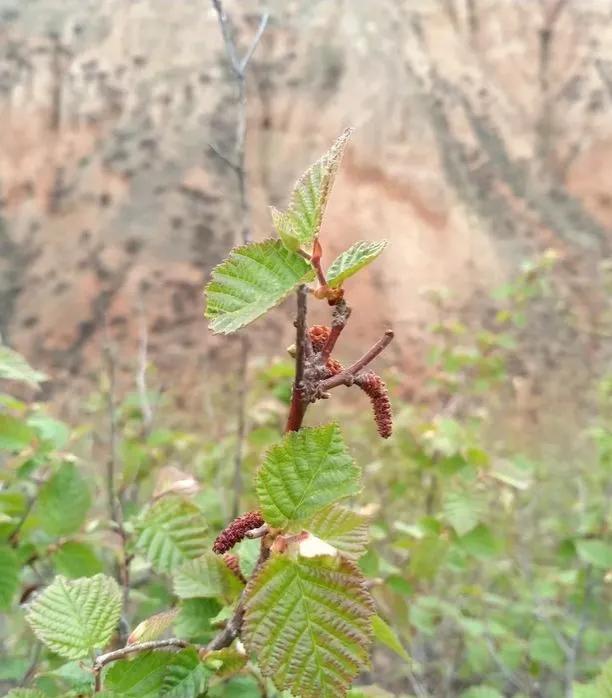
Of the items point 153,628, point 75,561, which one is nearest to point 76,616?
point 153,628

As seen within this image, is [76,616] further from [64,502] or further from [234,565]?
[64,502]

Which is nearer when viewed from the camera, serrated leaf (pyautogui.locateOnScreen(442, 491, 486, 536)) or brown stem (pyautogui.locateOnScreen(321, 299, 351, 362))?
brown stem (pyautogui.locateOnScreen(321, 299, 351, 362))

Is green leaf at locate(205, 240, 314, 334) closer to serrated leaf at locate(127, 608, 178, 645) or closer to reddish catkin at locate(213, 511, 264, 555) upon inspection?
reddish catkin at locate(213, 511, 264, 555)

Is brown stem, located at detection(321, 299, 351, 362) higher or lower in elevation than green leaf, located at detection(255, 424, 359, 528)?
higher

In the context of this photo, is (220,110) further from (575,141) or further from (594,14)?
(594,14)

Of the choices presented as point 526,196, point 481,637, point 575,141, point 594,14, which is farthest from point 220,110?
point 481,637

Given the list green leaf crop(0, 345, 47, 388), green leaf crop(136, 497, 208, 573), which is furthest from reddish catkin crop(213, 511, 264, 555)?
green leaf crop(0, 345, 47, 388)
